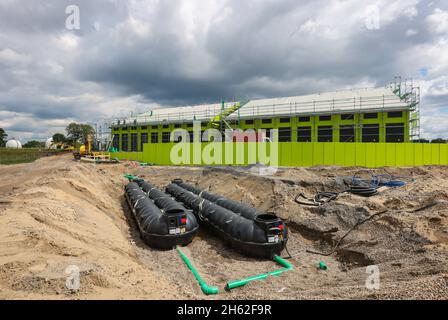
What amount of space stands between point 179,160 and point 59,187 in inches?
597

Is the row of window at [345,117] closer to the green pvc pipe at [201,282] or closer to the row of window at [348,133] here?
the row of window at [348,133]

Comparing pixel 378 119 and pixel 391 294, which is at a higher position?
pixel 378 119

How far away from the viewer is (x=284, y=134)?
3281 centimetres

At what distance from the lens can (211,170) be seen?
1836 cm

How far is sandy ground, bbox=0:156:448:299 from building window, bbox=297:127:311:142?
20.1 meters

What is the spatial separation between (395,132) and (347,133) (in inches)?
178

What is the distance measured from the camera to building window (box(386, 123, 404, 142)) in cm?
2728

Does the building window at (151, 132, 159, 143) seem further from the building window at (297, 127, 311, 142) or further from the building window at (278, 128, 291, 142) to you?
the building window at (297, 127, 311, 142)
